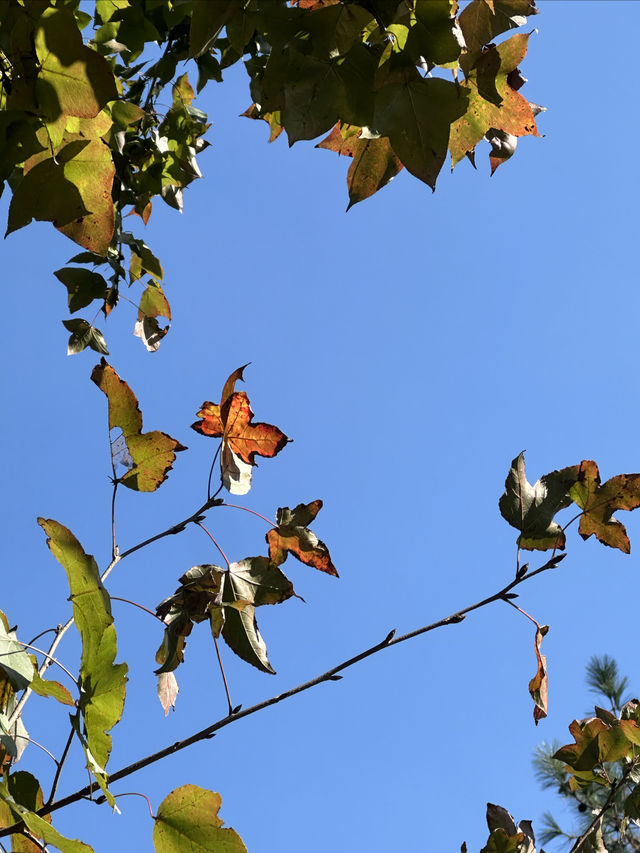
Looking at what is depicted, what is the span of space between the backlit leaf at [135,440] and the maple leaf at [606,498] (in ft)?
1.61

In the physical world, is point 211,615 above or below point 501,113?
below

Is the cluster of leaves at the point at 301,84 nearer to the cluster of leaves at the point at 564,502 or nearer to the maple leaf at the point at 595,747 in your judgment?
the cluster of leaves at the point at 564,502

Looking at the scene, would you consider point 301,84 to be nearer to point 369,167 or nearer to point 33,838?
point 369,167

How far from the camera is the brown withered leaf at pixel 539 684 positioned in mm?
861

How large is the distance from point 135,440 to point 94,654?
0.29 meters

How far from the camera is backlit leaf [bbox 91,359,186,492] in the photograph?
82 cm

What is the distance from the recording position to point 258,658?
76cm

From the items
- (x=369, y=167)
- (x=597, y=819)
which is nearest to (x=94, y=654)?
(x=369, y=167)

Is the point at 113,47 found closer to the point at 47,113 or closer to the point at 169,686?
the point at 47,113

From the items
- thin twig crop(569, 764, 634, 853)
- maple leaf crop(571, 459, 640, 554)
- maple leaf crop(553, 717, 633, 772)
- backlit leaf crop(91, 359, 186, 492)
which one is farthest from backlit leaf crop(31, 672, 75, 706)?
maple leaf crop(553, 717, 633, 772)

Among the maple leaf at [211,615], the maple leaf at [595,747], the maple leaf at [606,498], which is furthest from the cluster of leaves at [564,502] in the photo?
the maple leaf at [595,747]

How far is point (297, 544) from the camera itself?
855 millimetres

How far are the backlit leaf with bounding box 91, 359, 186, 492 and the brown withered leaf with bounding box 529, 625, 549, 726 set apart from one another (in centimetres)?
47

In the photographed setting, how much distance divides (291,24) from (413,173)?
169 millimetres
